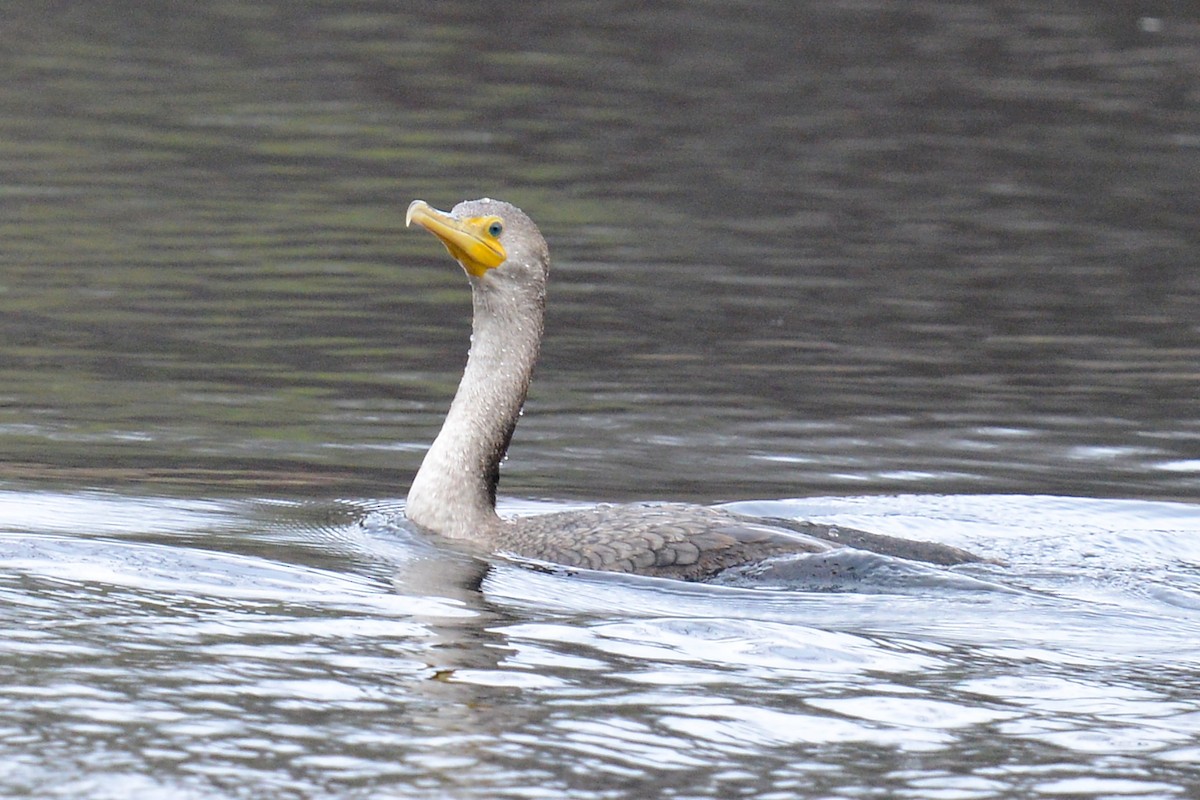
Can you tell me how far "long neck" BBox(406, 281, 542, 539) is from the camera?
876cm

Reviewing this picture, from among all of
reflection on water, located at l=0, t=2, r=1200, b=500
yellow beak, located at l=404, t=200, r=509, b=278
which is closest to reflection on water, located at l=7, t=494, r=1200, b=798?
yellow beak, located at l=404, t=200, r=509, b=278

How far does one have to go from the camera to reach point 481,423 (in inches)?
352

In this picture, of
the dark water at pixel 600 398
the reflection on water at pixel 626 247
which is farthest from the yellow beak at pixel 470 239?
the reflection on water at pixel 626 247

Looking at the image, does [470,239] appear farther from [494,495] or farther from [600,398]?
[600,398]

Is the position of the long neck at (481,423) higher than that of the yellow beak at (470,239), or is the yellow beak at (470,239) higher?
the yellow beak at (470,239)

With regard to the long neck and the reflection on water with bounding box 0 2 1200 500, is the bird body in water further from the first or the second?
the reflection on water with bounding box 0 2 1200 500

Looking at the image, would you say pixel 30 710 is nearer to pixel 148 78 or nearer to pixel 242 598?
pixel 242 598

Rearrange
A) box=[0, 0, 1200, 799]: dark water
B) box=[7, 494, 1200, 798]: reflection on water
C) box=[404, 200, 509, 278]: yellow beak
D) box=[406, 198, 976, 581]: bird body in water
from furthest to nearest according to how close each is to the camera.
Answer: box=[404, 200, 509, 278]: yellow beak
box=[406, 198, 976, 581]: bird body in water
box=[0, 0, 1200, 799]: dark water
box=[7, 494, 1200, 798]: reflection on water

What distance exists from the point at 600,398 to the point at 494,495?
3.18m

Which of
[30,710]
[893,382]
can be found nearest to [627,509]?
[30,710]

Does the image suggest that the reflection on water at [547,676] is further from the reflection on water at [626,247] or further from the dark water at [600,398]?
the reflection on water at [626,247]

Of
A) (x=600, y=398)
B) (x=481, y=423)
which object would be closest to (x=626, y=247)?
(x=600, y=398)

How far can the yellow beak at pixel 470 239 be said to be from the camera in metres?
8.59

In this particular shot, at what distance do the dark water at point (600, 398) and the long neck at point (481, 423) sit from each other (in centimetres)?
35
